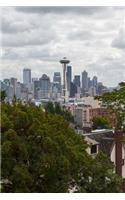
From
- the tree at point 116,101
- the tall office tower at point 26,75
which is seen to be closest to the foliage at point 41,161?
the tall office tower at point 26,75

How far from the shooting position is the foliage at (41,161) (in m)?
2.66

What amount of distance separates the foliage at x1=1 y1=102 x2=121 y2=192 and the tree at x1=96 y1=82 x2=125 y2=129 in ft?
1.23

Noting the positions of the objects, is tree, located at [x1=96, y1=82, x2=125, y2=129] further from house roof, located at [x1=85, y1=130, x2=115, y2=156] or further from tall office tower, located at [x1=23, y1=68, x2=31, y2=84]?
house roof, located at [x1=85, y1=130, x2=115, y2=156]

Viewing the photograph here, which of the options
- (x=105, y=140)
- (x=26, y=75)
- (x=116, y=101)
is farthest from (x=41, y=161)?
(x=105, y=140)

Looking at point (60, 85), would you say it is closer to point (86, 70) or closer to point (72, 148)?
point (72, 148)

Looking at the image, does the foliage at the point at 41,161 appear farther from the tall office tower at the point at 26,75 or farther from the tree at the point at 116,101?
the tree at the point at 116,101

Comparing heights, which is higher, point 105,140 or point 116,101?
Answer: point 116,101

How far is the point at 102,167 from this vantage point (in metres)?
3.19

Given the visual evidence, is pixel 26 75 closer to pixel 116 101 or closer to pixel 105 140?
pixel 116 101

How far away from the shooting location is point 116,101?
3.25m

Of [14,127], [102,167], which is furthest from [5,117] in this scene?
[102,167]

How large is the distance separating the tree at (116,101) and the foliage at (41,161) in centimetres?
38

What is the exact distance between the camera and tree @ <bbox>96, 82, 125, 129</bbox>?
3193 millimetres

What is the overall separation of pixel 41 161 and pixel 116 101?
2.47 ft
